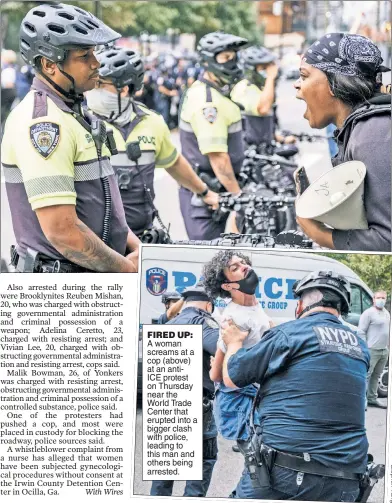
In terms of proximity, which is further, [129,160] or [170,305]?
[129,160]

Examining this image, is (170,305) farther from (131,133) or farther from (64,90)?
(131,133)

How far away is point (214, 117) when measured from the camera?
6.47 metres

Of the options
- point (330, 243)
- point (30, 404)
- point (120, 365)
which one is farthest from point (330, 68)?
point (30, 404)

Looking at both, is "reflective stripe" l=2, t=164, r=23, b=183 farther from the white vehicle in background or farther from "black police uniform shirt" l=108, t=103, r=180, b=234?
"black police uniform shirt" l=108, t=103, r=180, b=234

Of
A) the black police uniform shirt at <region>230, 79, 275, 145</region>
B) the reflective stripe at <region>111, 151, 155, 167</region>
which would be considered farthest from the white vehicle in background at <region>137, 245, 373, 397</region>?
the black police uniform shirt at <region>230, 79, 275, 145</region>

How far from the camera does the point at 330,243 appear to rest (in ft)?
13.7

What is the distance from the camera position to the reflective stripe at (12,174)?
4.23 meters

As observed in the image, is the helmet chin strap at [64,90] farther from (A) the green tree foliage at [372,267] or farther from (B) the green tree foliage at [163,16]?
(A) the green tree foliage at [372,267]

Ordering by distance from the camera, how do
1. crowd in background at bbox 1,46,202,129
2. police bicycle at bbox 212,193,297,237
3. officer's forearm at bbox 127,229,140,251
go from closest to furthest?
officer's forearm at bbox 127,229,140,251 → crowd in background at bbox 1,46,202,129 → police bicycle at bbox 212,193,297,237

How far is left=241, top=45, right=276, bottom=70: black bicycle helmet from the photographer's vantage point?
8359mm

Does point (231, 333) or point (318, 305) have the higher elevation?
point (318, 305)

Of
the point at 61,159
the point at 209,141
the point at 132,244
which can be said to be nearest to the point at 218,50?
the point at 209,141

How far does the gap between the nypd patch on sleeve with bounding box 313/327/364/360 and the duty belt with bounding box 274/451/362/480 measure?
1.41 ft

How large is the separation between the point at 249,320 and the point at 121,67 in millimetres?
1827
